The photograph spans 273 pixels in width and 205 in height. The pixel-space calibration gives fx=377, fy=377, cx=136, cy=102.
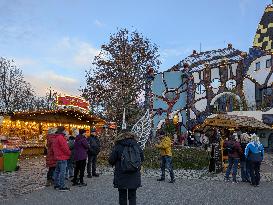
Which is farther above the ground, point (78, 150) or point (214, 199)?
point (78, 150)

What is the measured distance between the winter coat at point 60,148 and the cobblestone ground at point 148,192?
97 cm

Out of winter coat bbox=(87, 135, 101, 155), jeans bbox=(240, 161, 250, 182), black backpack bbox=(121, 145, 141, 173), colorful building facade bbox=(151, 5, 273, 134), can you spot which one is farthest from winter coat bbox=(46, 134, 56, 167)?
colorful building facade bbox=(151, 5, 273, 134)

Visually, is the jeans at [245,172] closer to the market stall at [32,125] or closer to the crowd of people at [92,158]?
the crowd of people at [92,158]

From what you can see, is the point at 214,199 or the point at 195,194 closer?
the point at 214,199

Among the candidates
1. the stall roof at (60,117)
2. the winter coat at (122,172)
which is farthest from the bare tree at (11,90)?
the winter coat at (122,172)

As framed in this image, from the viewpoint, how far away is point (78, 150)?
37.0 ft

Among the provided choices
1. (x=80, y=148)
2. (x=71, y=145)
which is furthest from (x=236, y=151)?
(x=71, y=145)

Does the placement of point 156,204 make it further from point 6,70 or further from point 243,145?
point 6,70

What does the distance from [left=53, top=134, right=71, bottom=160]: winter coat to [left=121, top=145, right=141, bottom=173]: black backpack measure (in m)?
4.37

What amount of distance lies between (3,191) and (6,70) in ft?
134

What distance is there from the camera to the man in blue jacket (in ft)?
42.1

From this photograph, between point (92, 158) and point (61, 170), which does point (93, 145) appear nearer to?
point (92, 158)

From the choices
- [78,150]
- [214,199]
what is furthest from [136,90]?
[214,199]

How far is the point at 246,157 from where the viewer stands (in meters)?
13.1
